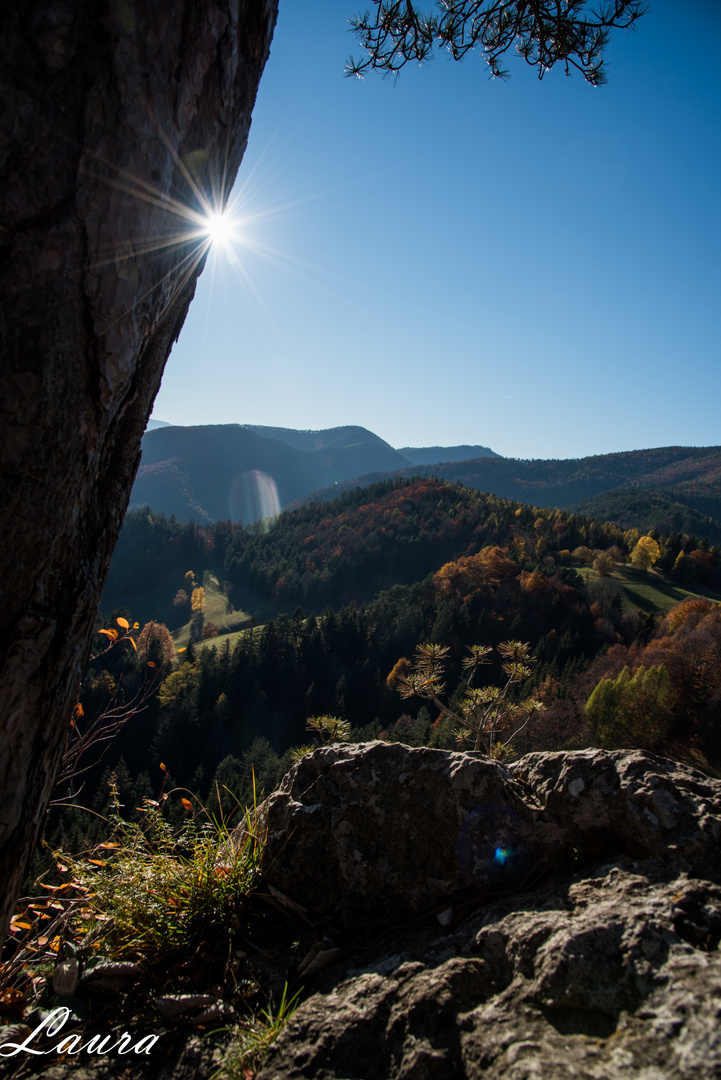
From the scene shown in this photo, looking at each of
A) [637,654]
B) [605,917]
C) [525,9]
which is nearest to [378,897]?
[605,917]

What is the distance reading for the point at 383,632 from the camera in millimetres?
91000

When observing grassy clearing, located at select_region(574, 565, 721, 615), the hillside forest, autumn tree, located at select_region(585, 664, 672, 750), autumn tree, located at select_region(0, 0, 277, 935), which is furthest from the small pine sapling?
grassy clearing, located at select_region(574, 565, 721, 615)

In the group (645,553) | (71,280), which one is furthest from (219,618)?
(71,280)

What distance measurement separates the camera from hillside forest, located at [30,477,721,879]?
44531mm

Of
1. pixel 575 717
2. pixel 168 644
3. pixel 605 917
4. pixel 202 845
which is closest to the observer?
pixel 605 917

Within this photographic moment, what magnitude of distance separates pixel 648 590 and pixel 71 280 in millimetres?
108837

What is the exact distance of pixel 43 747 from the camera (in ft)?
5.15

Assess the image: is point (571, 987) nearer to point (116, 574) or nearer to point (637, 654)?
point (637, 654)

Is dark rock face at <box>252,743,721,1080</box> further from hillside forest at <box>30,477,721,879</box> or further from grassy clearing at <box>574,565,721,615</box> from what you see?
grassy clearing at <box>574,565,721,615</box>

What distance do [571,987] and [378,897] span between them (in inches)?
45.5

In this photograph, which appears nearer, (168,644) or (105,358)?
(105,358)

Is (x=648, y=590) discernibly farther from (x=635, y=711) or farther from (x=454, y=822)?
(x=454, y=822)

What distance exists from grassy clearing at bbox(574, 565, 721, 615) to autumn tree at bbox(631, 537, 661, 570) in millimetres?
1536

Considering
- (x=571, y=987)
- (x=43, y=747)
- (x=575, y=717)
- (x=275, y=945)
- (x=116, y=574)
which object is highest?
(x=43, y=747)
